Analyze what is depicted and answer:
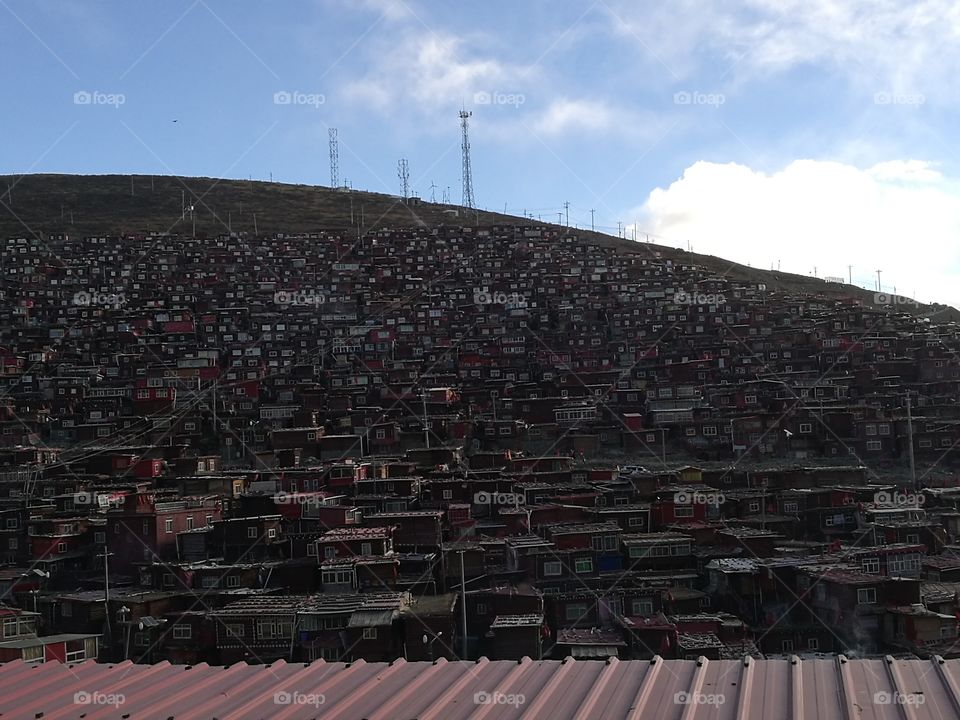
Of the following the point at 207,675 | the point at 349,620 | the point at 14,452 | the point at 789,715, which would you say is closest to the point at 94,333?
the point at 14,452

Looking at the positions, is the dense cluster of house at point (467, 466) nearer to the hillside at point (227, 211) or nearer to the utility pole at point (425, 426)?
the utility pole at point (425, 426)

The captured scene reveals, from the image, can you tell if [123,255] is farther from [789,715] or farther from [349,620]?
[789,715]

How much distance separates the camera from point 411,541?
19.1 m

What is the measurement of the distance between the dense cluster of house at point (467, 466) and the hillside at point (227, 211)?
37.2 ft

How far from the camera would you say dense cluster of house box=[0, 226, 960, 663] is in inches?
598

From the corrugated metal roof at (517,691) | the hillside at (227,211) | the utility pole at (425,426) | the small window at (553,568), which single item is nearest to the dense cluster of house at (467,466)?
the small window at (553,568)

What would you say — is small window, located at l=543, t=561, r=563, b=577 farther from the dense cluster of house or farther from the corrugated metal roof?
the corrugated metal roof

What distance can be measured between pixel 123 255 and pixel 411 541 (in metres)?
53.8

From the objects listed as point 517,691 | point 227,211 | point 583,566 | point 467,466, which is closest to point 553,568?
point 583,566

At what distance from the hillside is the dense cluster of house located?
37.2 feet

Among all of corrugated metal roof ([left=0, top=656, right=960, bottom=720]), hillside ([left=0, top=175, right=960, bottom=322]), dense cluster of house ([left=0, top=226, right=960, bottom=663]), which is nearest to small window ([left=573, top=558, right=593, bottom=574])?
dense cluster of house ([left=0, top=226, right=960, bottom=663])

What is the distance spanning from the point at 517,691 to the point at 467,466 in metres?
22.3

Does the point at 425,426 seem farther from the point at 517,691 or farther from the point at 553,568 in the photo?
the point at 517,691

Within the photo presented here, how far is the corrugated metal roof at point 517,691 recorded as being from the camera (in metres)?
5.27
